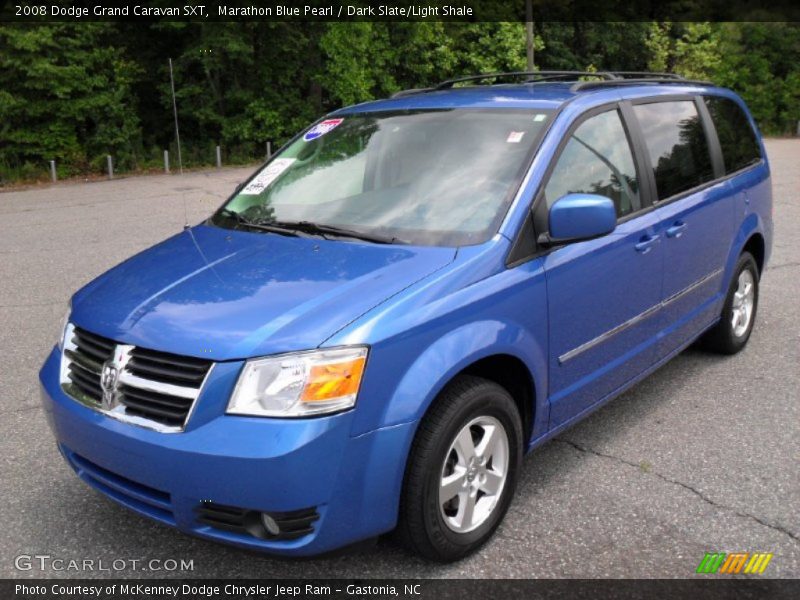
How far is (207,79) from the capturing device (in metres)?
28.7

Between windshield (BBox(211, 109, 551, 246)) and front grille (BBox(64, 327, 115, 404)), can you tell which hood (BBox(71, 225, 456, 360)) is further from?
windshield (BBox(211, 109, 551, 246))

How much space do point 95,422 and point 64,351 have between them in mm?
488

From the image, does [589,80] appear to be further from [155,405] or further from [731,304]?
[155,405]

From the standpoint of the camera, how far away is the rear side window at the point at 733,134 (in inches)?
198

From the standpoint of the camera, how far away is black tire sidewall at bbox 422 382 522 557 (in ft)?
9.07

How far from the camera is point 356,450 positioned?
254cm

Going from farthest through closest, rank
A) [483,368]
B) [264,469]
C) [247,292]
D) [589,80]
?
[589,80] → [483,368] → [247,292] → [264,469]

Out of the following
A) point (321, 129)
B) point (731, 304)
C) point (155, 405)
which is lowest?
point (731, 304)

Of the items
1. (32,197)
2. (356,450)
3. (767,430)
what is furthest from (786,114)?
(356,450)

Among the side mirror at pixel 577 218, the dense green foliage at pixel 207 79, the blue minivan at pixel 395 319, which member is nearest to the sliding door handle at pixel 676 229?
the blue minivan at pixel 395 319

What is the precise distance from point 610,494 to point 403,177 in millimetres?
1689

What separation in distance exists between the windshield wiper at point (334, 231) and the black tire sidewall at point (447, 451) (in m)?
0.74

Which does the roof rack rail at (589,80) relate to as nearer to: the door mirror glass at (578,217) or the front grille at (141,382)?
the door mirror glass at (578,217)

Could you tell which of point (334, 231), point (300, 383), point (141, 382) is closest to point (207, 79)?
point (334, 231)
